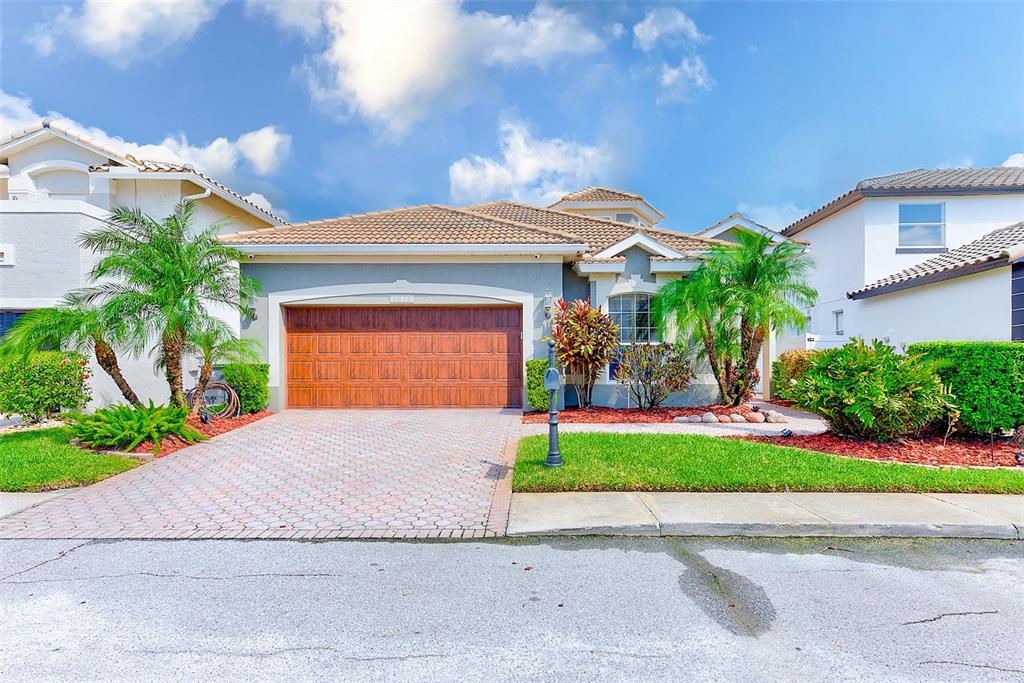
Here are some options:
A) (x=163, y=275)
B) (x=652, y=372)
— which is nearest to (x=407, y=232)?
(x=163, y=275)

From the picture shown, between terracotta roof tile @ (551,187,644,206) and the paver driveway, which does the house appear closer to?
terracotta roof tile @ (551,187,644,206)

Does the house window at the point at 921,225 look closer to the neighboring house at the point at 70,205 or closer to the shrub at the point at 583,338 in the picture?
the shrub at the point at 583,338

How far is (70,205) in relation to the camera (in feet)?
34.0

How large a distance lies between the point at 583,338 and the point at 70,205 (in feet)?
36.4

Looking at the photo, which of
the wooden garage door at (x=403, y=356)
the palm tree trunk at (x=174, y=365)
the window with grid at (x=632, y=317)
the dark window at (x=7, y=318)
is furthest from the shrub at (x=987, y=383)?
the dark window at (x=7, y=318)

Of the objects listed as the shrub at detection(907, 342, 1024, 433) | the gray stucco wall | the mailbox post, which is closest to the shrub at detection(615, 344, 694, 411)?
the gray stucco wall

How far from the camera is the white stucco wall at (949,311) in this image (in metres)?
10.1

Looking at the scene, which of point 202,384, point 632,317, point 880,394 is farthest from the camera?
point 632,317

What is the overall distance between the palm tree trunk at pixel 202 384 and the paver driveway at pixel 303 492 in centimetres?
120

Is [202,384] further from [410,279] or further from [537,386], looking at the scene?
[537,386]

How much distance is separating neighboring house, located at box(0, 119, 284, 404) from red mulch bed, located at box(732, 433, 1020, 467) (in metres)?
13.1

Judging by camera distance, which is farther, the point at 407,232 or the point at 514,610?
the point at 407,232

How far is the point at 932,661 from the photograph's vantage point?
2766mm

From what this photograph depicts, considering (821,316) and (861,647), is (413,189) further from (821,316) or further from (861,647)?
(861,647)
